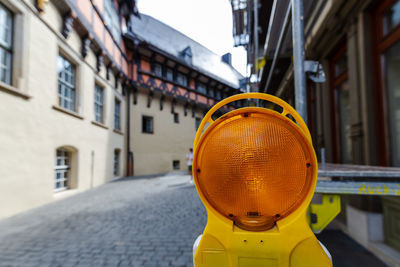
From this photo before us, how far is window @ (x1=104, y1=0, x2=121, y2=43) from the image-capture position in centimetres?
906

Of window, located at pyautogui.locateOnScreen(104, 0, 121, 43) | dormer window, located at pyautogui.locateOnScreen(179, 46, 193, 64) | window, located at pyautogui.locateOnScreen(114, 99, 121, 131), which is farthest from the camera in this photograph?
dormer window, located at pyautogui.locateOnScreen(179, 46, 193, 64)

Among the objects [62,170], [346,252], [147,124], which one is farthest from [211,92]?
[346,252]

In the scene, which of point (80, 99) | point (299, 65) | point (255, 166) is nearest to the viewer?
point (255, 166)

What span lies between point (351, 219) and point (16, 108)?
6.12 m

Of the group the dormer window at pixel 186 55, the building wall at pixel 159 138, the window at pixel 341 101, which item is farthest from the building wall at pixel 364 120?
the dormer window at pixel 186 55

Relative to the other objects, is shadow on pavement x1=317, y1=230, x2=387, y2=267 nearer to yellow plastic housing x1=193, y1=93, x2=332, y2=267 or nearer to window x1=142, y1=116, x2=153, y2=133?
yellow plastic housing x1=193, y1=93, x2=332, y2=267

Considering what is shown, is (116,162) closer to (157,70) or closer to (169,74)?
(157,70)

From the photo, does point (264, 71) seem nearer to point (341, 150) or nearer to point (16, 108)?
point (341, 150)

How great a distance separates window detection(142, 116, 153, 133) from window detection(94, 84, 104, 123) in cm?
439

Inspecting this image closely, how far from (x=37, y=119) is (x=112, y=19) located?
678 centimetres

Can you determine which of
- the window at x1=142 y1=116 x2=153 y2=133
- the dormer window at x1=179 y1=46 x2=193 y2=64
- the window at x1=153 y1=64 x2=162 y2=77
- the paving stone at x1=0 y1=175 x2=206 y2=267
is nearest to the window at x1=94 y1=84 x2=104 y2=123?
the window at x1=142 y1=116 x2=153 y2=133

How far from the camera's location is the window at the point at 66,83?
6.18m

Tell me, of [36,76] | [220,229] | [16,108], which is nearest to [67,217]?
[16,108]

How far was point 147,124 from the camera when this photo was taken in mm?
13680
